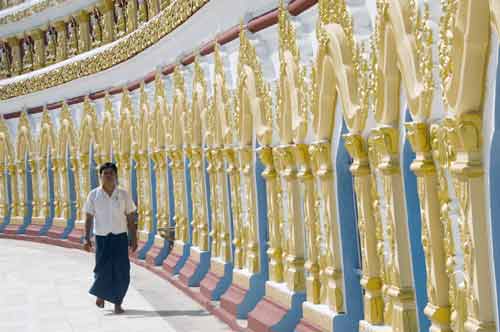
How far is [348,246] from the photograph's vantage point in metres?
7.51

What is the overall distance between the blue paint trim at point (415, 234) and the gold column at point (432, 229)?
0.34 metres

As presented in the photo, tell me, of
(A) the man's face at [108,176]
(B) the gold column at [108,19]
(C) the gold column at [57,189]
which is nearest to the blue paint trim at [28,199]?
(C) the gold column at [57,189]

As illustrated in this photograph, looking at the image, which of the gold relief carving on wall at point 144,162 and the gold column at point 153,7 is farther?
the gold column at point 153,7

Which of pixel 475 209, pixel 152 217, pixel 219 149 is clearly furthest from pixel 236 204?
pixel 475 209

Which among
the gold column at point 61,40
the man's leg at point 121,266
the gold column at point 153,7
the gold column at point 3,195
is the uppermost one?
the gold column at point 61,40

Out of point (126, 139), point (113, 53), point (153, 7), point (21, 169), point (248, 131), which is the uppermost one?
point (153, 7)

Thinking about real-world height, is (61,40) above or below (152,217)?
above

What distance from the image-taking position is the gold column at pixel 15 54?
27.1m

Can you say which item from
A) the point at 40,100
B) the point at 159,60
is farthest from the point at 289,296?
the point at 40,100

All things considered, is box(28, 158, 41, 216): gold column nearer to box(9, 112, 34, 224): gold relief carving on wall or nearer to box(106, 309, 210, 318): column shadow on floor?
box(9, 112, 34, 224): gold relief carving on wall

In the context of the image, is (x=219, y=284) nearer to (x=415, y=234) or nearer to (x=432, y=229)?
(x=415, y=234)

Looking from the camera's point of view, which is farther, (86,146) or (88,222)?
(86,146)

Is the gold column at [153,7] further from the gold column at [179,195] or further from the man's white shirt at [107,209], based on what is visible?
the man's white shirt at [107,209]

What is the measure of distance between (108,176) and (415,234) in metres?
5.44
